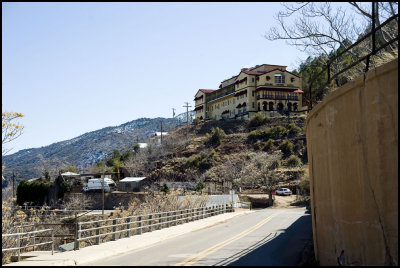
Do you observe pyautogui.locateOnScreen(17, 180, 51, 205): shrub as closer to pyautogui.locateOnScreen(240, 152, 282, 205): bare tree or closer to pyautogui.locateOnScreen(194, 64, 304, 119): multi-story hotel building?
pyautogui.locateOnScreen(240, 152, 282, 205): bare tree

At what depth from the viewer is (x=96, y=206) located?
6269cm

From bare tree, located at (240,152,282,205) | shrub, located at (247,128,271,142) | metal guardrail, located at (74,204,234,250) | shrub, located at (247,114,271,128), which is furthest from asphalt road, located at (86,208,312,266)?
shrub, located at (247,114,271,128)

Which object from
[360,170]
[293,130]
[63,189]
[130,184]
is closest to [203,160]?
[130,184]

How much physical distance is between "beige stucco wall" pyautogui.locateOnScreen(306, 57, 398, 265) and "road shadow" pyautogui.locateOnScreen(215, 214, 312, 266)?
2495 millimetres

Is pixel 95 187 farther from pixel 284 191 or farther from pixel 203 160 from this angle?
pixel 284 191

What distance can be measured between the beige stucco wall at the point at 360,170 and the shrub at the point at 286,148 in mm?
64368

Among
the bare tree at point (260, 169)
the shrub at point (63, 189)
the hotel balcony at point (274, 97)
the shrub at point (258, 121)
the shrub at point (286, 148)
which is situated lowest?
the shrub at point (63, 189)

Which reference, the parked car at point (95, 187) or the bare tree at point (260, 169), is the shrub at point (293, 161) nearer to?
the bare tree at point (260, 169)

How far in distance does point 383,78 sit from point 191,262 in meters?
7.34

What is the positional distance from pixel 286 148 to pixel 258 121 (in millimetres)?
16629

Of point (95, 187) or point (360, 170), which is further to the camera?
point (95, 187)

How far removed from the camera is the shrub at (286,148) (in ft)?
241

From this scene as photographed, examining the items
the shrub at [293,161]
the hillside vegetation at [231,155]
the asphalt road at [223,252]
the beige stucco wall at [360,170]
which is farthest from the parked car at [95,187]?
the beige stucco wall at [360,170]

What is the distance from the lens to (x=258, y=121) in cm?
8938
